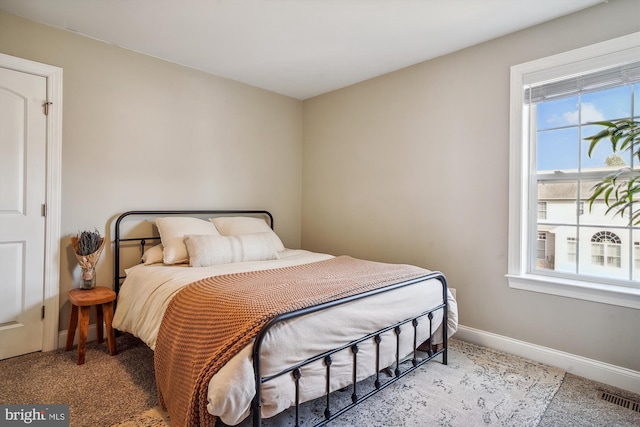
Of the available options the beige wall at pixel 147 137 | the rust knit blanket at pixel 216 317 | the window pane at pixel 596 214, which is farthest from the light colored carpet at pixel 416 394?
the window pane at pixel 596 214

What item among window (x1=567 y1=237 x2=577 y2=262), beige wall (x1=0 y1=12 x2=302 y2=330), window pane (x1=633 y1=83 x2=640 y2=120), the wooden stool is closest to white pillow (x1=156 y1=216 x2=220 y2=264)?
beige wall (x1=0 y1=12 x2=302 y2=330)

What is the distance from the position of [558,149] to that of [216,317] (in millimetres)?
2600

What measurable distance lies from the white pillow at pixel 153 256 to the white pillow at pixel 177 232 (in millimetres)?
75

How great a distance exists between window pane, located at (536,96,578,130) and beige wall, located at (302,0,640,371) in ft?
0.79

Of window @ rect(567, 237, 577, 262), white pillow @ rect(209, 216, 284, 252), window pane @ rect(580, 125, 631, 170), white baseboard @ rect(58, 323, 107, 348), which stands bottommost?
white baseboard @ rect(58, 323, 107, 348)

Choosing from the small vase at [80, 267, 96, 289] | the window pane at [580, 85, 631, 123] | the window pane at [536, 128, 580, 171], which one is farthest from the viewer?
the small vase at [80, 267, 96, 289]

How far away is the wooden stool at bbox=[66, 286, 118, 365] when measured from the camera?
237cm

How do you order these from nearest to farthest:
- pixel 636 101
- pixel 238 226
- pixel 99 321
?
pixel 636 101, pixel 99 321, pixel 238 226

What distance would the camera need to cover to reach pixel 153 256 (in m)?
2.79

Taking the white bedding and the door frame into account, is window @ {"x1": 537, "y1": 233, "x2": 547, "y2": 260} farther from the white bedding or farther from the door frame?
the door frame

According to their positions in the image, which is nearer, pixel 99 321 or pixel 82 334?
pixel 82 334

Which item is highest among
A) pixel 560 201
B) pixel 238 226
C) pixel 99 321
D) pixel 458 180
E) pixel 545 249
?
pixel 458 180

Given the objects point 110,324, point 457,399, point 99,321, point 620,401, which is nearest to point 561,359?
point 620,401

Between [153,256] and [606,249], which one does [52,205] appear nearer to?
[153,256]
